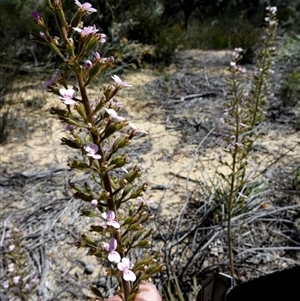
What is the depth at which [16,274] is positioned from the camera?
8.04 feet

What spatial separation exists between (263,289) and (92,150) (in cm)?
54

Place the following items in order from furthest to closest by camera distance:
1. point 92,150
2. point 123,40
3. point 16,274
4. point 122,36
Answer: point 122,36, point 123,40, point 16,274, point 92,150

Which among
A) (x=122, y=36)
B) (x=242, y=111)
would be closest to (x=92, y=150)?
(x=242, y=111)

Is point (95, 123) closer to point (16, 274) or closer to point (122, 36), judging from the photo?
point (16, 274)

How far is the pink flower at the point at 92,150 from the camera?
1066 millimetres

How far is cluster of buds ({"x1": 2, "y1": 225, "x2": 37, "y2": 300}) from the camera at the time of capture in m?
2.32

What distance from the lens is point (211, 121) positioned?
522cm

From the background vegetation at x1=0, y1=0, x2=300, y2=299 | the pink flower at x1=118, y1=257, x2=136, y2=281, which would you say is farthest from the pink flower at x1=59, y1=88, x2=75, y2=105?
the background vegetation at x1=0, y1=0, x2=300, y2=299

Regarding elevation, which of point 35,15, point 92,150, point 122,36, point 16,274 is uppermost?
point 35,15

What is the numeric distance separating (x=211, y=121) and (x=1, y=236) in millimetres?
2997

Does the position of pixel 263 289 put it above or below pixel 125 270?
above

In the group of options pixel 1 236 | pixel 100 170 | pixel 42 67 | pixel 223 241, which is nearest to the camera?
pixel 100 170

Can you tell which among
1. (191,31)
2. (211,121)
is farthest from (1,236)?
(191,31)

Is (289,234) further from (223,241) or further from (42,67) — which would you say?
(42,67)
